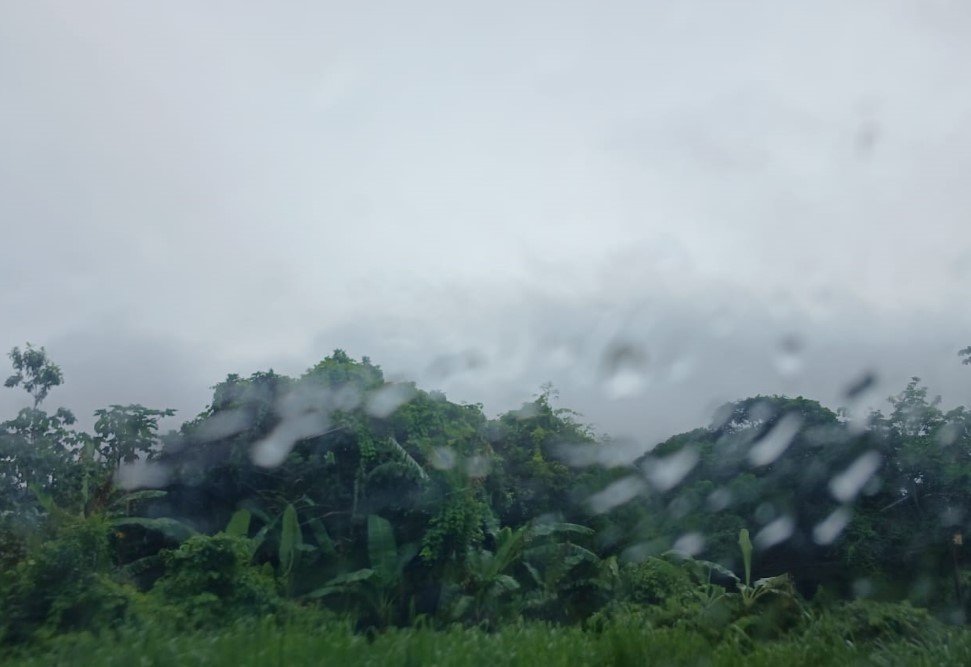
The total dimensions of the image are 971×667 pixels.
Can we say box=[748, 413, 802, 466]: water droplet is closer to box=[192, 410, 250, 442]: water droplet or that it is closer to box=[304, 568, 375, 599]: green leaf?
box=[304, 568, 375, 599]: green leaf

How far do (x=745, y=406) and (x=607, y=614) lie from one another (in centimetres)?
1178

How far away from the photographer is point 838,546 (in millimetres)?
20734

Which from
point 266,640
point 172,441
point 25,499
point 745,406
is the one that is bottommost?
point 266,640

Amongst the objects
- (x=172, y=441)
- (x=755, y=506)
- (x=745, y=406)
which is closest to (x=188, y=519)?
(x=172, y=441)

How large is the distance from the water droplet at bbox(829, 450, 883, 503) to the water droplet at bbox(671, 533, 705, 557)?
11.9ft

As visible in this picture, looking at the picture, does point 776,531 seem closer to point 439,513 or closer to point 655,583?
point 655,583

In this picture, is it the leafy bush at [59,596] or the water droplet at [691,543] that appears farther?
the water droplet at [691,543]

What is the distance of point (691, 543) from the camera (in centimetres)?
2091

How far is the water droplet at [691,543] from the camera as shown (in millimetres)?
20750

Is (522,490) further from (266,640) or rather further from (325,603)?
(266,640)

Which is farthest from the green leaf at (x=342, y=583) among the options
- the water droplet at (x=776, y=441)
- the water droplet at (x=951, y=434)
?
the water droplet at (x=951, y=434)

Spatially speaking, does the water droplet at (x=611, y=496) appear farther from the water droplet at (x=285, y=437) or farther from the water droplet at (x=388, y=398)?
the water droplet at (x=285, y=437)

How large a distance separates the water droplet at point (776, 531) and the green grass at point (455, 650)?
37.5 ft

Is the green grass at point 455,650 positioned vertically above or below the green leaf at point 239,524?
below
